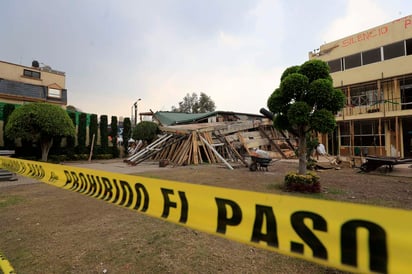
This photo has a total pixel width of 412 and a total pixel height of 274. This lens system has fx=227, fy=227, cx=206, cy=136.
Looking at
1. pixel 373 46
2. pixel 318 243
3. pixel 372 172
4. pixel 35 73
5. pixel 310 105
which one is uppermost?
pixel 35 73

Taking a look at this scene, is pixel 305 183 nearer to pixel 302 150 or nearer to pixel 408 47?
pixel 302 150

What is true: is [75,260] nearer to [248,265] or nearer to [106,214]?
[106,214]

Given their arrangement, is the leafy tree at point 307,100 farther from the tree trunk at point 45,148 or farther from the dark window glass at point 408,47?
the tree trunk at point 45,148

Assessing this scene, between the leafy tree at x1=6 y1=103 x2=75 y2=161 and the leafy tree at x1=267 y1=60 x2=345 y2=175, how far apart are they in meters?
15.5

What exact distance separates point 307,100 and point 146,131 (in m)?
15.6

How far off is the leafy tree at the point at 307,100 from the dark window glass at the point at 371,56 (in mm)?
13685

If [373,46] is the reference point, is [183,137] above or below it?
below

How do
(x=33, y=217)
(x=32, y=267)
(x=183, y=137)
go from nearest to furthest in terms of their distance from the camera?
(x=32, y=267)
(x=33, y=217)
(x=183, y=137)

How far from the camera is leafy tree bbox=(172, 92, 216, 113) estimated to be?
155 ft

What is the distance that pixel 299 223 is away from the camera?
1.36 m

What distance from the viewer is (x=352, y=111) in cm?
1770

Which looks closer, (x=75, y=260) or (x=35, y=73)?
(x=75, y=260)

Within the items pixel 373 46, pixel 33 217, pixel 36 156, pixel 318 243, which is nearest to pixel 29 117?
pixel 36 156

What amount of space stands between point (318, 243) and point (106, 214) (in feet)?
16.5
